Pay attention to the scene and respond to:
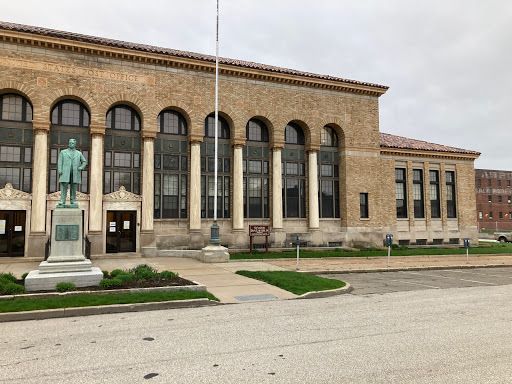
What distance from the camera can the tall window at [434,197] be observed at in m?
33.6

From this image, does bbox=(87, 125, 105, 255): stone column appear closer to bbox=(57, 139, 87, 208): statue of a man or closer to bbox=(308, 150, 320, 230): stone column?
bbox=(57, 139, 87, 208): statue of a man

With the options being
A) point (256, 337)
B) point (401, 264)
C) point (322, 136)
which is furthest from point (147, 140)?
point (256, 337)

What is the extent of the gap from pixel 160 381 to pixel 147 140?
19923 mm

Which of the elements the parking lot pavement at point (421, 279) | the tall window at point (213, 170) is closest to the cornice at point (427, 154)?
the tall window at point (213, 170)

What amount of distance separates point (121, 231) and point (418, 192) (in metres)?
24.1

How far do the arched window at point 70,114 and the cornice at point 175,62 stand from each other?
301cm

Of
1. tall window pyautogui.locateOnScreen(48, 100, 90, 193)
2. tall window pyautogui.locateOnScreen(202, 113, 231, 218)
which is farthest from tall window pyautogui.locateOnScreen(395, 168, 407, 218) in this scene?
tall window pyautogui.locateOnScreen(48, 100, 90, 193)

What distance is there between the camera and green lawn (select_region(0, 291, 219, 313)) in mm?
9227

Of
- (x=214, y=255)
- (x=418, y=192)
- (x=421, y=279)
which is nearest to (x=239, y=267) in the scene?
(x=214, y=255)

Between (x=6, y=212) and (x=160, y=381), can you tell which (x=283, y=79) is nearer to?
(x=6, y=212)

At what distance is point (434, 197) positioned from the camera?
33.8 metres

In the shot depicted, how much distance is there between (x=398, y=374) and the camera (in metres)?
5.41

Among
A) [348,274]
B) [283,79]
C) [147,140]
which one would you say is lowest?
[348,274]

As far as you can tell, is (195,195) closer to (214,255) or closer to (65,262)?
(214,255)
